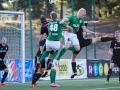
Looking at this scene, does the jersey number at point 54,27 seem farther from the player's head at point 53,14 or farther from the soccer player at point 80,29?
the soccer player at point 80,29

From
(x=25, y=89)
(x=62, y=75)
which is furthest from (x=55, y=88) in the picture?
(x=62, y=75)

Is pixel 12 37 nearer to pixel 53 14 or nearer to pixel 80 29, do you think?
pixel 80 29

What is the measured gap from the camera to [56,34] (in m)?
14.2

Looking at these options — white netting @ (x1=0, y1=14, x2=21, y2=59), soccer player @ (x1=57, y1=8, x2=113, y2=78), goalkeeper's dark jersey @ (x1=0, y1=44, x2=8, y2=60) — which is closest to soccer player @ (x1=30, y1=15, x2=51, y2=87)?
soccer player @ (x1=57, y1=8, x2=113, y2=78)

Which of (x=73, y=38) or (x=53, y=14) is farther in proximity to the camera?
(x=73, y=38)

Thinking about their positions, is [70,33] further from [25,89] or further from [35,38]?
[35,38]

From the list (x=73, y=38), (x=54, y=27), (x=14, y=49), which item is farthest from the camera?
(x=14, y=49)

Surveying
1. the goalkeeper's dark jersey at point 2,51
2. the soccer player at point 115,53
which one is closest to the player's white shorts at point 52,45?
the goalkeeper's dark jersey at point 2,51

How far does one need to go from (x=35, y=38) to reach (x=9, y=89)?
15093 millimetres

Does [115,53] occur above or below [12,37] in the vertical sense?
below

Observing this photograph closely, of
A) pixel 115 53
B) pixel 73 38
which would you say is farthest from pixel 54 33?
pixel 115 53

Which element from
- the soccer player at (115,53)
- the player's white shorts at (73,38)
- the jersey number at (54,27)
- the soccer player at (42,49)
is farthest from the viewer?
the soccer player at (115,53)

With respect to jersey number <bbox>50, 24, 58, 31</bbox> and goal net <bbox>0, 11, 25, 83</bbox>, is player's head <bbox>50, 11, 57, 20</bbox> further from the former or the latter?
goal net <bbox>0, 11, 25, 83</bbox>

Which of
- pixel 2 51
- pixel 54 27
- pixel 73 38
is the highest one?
pixel 54 27
